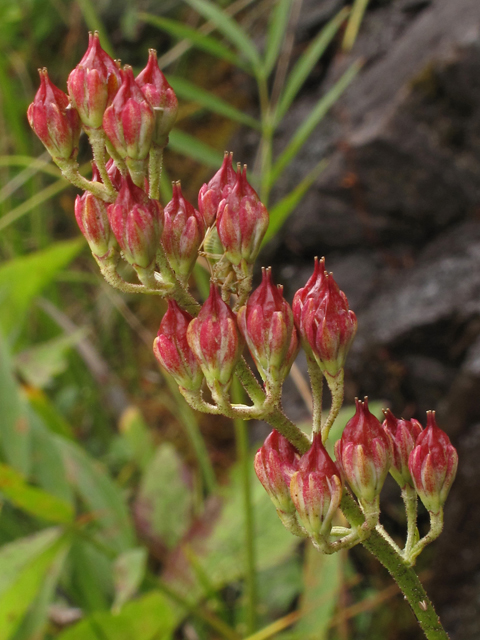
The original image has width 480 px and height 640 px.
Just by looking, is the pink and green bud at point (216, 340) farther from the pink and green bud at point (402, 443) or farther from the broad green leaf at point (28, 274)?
the broad green leaf at point (28, 274)

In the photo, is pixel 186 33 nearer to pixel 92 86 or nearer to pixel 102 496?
pixel 92 86

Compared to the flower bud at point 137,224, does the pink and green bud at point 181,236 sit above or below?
below

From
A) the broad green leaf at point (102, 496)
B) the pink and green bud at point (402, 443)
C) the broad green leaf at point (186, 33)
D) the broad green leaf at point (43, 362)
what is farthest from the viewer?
the broad green leaf at point (43, 362)

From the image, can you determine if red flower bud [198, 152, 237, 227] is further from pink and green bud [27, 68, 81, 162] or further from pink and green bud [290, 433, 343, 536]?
pink and green bud [290, 433, 343, 536]

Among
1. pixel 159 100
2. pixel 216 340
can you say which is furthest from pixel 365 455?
pixel 159 100

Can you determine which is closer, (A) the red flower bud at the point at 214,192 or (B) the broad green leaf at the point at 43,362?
(A) the red flower bud at the point at 214,192

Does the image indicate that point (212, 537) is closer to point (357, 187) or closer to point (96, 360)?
point (96, 360)

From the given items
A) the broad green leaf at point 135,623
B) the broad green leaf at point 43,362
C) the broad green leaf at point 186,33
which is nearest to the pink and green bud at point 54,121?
the broad green leaf at point 186,33

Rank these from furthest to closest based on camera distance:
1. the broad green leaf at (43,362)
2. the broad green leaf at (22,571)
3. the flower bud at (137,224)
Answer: the broad green leaf at (43,362), the broad green leaf at (22,571), the flower bud at (137,224)
